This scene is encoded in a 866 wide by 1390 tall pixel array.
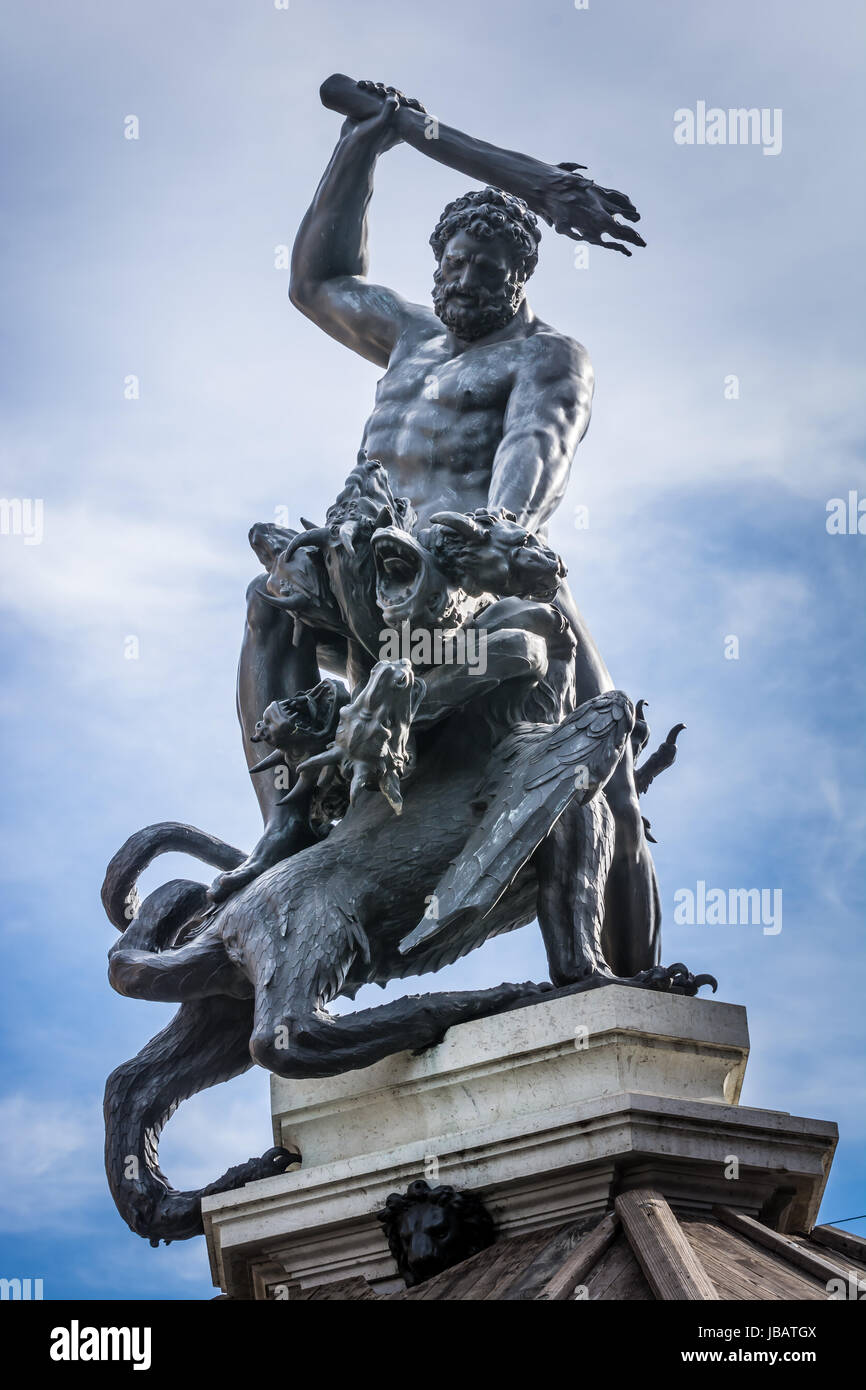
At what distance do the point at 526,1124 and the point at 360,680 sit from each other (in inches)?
99.4

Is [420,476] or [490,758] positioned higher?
[420,476]

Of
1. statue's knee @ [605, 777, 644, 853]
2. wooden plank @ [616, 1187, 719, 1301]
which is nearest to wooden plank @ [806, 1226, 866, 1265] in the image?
wooden plank @ [616, 1187, 719, 1301]

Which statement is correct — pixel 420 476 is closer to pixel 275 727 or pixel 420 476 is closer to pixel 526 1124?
pixel 275 727

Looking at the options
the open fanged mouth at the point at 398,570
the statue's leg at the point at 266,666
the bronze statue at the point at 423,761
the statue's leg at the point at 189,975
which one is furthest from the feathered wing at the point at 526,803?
the statue's leg at the point at 266,666

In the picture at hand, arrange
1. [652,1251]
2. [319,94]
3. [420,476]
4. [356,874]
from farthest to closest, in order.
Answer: [319,94] → [420,476] → [356,874] → [652,1251]

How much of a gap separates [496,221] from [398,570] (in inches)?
96.5

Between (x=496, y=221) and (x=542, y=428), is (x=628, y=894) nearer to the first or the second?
(x=542, y=428)

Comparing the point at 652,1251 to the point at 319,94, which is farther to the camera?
the point at 319,94

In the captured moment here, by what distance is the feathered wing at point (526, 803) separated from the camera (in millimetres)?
8297

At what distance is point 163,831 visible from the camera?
9906mm

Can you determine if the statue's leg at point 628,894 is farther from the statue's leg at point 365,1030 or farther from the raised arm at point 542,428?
the statue's leg at point 365,1030

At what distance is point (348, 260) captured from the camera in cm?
1117
